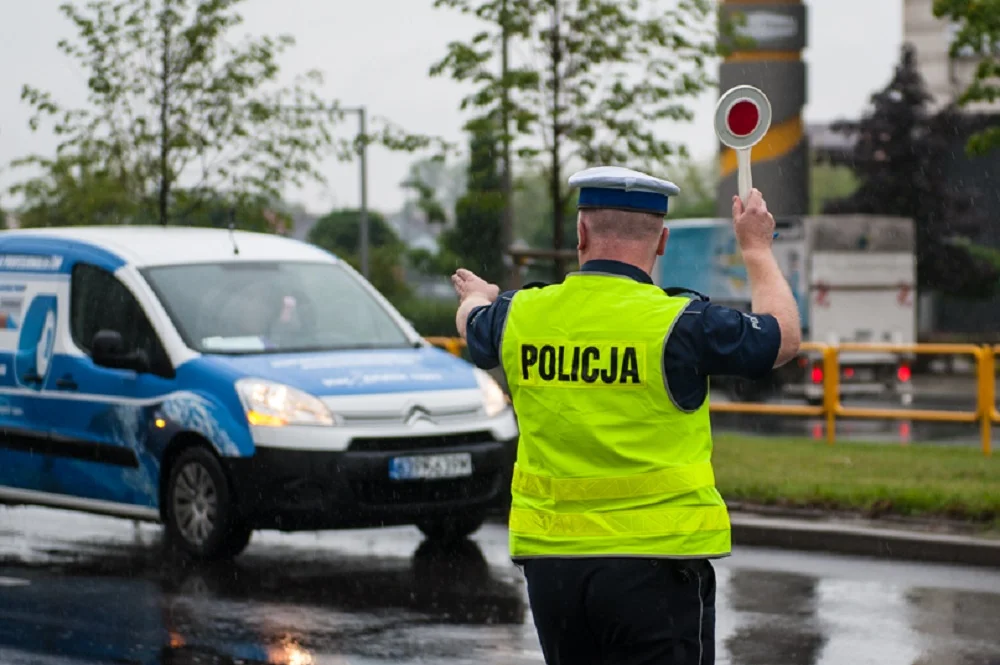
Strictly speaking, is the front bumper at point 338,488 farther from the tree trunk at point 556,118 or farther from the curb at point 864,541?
the tree trunk at point 556,118

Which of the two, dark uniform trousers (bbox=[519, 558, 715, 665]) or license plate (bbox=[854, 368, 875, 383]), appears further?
license plate (bbox=[854, 368, 875, 383])

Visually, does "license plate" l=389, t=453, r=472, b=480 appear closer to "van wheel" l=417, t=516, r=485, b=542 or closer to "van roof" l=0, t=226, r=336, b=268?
"van wheel" l=417, t=516, r=485, b=542

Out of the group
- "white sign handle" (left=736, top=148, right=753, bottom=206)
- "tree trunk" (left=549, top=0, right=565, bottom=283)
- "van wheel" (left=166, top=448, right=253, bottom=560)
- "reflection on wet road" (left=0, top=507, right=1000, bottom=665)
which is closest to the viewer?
"white sign handle" (left=736, top=148, right=753, bottom=206)

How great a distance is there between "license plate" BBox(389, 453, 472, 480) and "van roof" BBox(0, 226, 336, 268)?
1.94 meters

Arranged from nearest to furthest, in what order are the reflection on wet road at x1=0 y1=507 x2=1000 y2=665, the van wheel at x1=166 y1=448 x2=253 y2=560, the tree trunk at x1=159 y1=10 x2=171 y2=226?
the reflection on wet road at x1=0 y1=507 x2=1000 y2=665 < the van wheel at x1=166 y1=448 x2=253 y2=560 < the tree trunk at x1=159 y1=10 x2=171 y2=226

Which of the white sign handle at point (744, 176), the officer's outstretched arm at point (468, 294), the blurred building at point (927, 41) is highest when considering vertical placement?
the blurred building at point (927, 41)

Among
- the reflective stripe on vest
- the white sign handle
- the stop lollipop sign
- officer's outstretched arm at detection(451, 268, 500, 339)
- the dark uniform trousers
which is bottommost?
the dark uniform trousers

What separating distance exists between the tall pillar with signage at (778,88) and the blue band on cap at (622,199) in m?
36.2

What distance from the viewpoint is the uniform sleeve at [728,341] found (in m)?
3.80

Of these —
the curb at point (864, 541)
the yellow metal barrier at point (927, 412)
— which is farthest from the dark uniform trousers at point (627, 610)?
the yellow metal barrier at point (927, 412)

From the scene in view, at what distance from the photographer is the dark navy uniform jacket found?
380 centimetres

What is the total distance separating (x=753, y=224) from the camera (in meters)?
3.89

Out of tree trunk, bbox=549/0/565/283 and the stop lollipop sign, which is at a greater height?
tree trunk, bbox=549/0/565/283

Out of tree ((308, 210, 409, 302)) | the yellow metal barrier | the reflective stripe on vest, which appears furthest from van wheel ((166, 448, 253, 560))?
tree ((308, 210, 409, 302))
